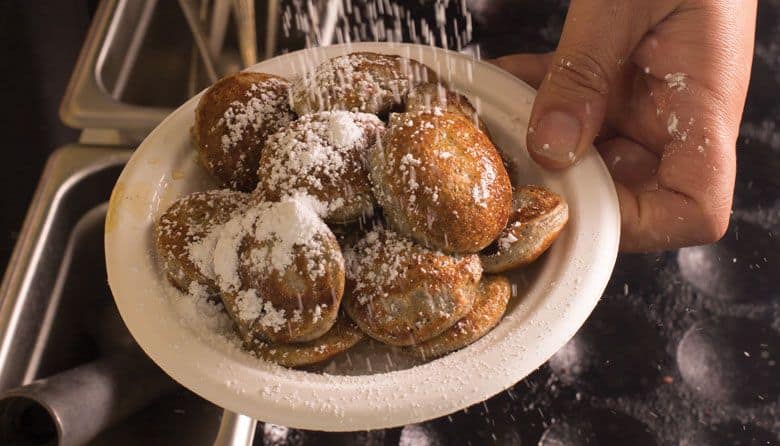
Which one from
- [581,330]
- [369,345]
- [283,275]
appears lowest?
[581,330]

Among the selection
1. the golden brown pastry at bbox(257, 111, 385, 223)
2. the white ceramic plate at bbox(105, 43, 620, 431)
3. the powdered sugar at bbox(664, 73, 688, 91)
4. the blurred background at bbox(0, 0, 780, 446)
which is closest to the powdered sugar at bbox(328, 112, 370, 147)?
the golden brown pastry at bbox(257, 111, 385, 223)

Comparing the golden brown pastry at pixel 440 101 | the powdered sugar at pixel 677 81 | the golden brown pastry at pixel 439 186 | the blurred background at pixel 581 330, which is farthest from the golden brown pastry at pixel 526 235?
the powdered sugar at pixel 677 81

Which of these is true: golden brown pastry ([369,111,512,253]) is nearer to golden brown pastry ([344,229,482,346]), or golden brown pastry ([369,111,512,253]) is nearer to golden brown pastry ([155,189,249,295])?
golden brown pastry ([344,229,482,346])

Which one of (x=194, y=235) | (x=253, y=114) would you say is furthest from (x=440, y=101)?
(x=194, y=235)

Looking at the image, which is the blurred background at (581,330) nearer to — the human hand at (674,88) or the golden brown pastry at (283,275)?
→ the human hand at (674,88)

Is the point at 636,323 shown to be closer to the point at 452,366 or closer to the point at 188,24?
the point at 452,366

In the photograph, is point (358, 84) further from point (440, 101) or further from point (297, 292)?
point (297, 292)

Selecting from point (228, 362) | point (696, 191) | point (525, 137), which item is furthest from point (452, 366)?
point (696, 191)
